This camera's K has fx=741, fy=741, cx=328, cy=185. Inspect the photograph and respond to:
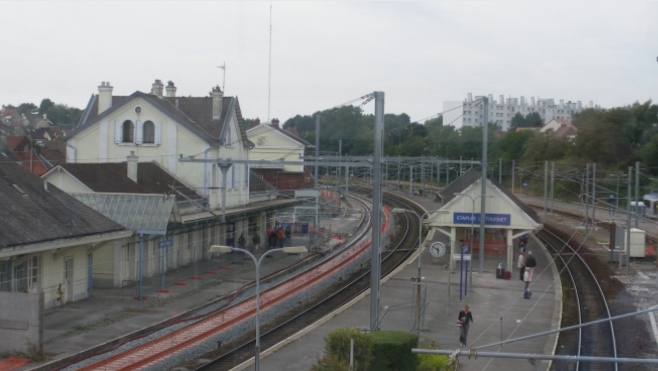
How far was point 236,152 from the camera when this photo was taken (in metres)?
32.1

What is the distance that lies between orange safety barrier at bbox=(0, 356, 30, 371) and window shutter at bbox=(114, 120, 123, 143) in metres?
17.4

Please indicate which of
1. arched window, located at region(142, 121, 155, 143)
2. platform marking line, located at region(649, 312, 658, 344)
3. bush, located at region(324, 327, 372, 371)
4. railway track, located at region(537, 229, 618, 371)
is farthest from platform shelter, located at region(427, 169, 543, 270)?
bush, located at region(324, 327, 372, 371)

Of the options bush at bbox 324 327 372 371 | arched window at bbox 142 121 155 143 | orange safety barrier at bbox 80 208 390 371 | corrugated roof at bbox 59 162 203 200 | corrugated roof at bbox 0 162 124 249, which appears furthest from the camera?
arched window at bbox 142 121 155 143

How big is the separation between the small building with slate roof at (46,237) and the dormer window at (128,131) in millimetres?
9725

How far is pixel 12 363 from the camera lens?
13078mm

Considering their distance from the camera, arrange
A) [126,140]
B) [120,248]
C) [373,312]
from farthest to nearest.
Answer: [126,140] → [120,248] → [373,312]

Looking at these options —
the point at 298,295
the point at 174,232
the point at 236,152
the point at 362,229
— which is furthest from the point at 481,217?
the point at 362,229

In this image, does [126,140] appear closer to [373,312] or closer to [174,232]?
[174,232]

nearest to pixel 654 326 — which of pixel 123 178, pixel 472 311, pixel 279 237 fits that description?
pixel 472 311

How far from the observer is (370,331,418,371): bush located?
11.2 metres

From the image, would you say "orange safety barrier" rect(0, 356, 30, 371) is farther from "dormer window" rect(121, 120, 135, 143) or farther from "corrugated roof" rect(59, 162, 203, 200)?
"dormer window" rect(121, 120, 135, 143)

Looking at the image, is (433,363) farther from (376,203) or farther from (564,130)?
(564,130)

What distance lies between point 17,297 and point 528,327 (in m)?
10.9

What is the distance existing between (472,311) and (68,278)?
33.8 ft
